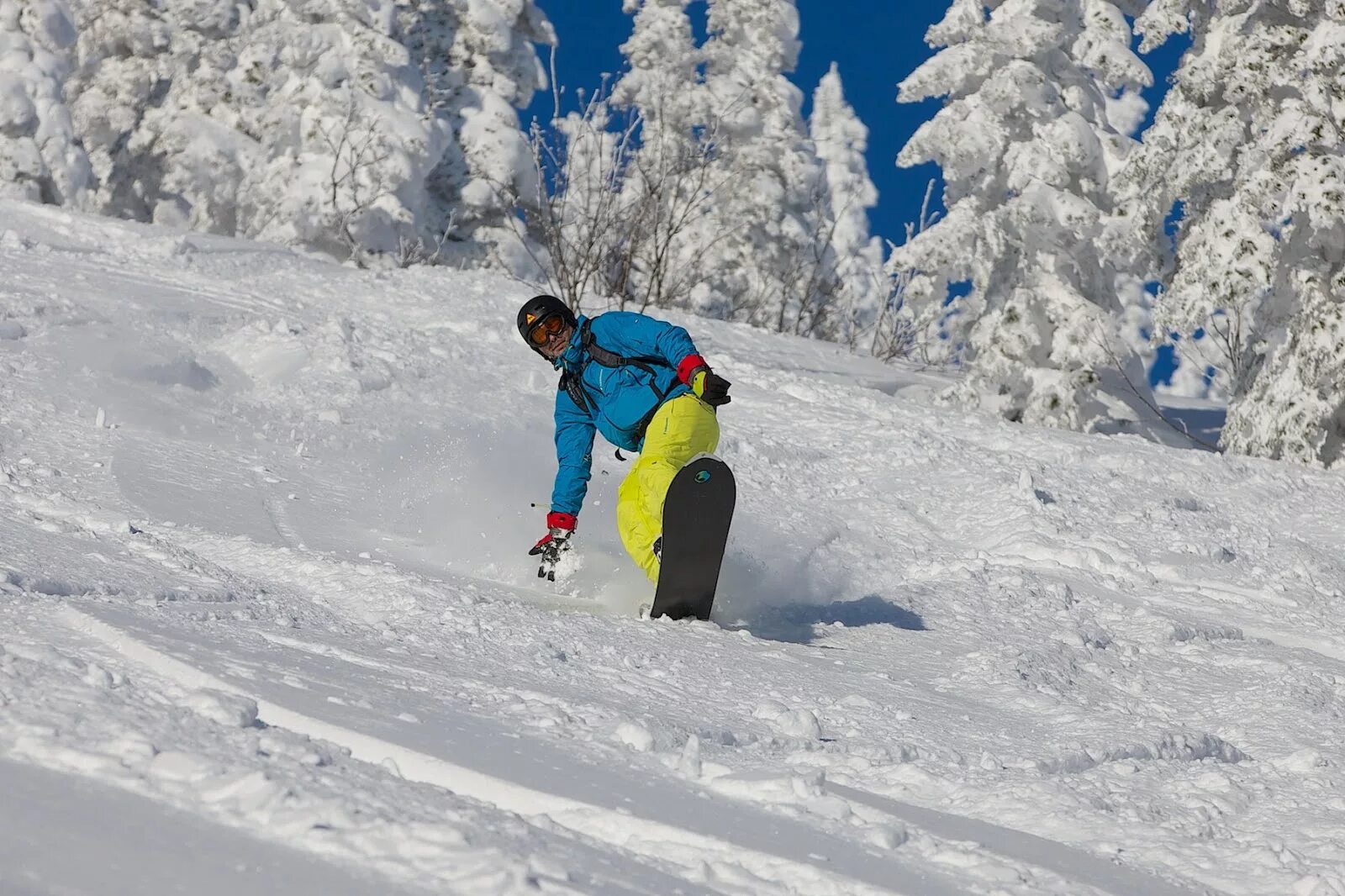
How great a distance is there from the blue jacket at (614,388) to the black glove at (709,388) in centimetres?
23

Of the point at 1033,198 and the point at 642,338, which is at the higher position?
the point at 1033,198

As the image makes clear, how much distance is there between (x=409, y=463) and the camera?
7559 mm

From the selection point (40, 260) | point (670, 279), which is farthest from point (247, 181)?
point (40, 260)

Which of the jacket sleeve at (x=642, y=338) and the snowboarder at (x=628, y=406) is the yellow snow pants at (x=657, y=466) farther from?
the jacket sleeve at (x=642, y=338)

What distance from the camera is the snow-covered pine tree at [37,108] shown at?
24969 millimetres

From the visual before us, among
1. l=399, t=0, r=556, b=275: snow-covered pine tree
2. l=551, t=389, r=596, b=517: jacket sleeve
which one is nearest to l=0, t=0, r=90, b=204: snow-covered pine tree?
l=399, t=0, r=556, b=275: snow-covered pine tree

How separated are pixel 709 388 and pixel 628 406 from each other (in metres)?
0.62

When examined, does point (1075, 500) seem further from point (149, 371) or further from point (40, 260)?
point (40, 260)

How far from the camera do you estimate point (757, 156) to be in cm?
2666

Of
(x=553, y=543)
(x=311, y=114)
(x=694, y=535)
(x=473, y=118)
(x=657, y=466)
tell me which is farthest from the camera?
(x=473, y=118)

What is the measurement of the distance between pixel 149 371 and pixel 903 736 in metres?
5.96

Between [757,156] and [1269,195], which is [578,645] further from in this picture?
[757,156]

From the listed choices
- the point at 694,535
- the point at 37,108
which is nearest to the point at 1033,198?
the point at 694,535

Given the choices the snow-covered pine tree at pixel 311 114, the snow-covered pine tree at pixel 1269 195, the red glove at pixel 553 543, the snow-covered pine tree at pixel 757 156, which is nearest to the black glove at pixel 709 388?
the red glove at pixel 553 543
